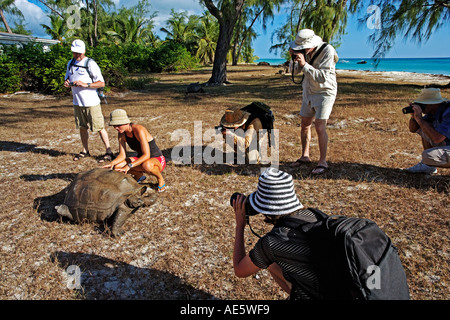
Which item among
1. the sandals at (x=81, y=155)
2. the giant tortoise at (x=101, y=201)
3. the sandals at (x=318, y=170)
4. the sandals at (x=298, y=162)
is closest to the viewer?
the giant tortoise at (x=101, y=201)

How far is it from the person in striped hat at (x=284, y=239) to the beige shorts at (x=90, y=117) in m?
4.62

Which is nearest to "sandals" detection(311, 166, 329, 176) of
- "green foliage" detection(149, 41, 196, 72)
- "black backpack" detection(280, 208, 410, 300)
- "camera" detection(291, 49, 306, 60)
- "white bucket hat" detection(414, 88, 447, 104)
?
"white bucket hat" detection(414, 88, 447, 104)

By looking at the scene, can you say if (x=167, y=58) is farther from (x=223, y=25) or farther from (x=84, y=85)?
(x=84, y=85)

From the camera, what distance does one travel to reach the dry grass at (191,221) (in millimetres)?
2619

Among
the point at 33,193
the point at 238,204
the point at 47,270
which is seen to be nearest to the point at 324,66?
the point at 238,204

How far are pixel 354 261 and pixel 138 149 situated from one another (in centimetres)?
363

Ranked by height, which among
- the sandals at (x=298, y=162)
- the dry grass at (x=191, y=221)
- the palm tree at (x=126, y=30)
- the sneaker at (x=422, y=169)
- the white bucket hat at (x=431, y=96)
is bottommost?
the dry grass at (x=191, y=221)

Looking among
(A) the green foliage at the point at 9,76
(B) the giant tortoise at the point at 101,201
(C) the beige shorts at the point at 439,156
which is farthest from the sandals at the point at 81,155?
(A) the green foliage at the point at 9,76

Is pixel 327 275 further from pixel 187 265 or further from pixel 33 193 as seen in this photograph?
pixel 33 193

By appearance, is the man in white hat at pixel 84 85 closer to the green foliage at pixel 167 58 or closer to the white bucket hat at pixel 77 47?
the white bucket hat at pixel 77 47

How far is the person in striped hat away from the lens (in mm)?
1535

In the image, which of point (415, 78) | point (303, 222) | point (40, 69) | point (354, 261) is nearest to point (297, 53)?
point (303, 222)

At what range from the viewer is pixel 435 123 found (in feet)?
13.0

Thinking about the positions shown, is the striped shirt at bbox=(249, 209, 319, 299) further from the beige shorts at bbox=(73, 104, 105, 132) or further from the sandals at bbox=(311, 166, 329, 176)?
the beige shorts at bbox=(73, 104, 105, 132)
